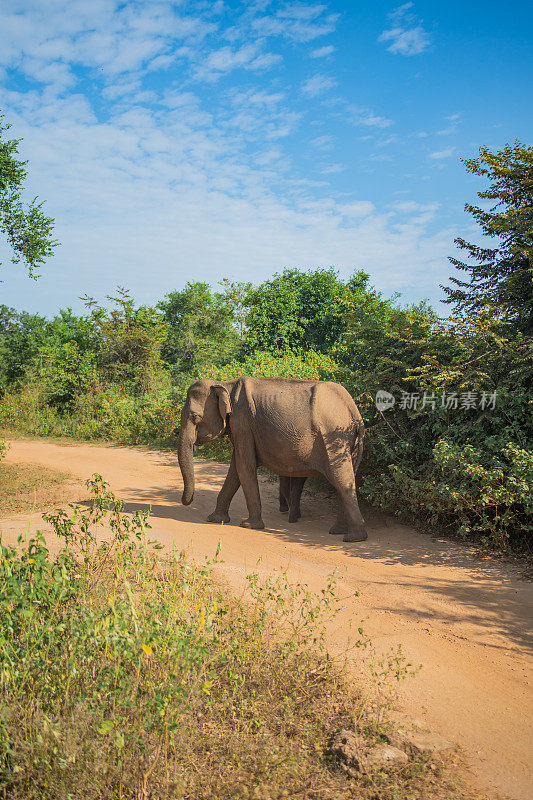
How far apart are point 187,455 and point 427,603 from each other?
4.33 meters

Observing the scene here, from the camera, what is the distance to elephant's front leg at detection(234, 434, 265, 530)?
902cm

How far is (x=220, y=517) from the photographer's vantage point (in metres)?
9.36

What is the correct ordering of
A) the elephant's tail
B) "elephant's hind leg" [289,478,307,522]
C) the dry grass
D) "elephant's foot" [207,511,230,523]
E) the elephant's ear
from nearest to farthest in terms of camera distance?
the elephant's tail → the elephant's ear → "elephant's foot" [207,511,230,523] → "elephant's hind leg" [289,478,307,522] → the dry grass

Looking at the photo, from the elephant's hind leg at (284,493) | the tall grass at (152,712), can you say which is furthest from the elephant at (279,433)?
the tall grass at (152,712)

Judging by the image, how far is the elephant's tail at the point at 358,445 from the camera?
876cm

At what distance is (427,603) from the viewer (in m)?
6.13

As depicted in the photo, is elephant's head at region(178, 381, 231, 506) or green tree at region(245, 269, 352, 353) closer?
elephant's head at region(178, 381, 231, 506)

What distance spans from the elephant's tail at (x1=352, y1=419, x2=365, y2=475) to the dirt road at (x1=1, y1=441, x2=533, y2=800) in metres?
1.11

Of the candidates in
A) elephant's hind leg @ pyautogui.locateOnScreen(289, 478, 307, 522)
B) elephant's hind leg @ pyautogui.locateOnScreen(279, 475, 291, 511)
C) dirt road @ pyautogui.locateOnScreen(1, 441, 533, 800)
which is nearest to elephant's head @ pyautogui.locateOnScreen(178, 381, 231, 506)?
dirt road @ pyautogui.locateOnScreen(1, 441, 533, 800)

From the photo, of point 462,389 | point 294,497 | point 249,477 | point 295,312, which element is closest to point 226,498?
point 249,477

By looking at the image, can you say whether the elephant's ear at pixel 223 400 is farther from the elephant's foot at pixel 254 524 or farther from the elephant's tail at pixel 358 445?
the elephant's tail at pixel 358 445

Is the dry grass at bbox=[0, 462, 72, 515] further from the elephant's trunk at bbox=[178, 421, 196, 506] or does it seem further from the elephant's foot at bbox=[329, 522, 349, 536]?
the elephant's foot at bbox=[329, 522, 349, 536]

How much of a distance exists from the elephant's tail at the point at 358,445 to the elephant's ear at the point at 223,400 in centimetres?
197

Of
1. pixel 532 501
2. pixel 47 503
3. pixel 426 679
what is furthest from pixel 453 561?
pixel 47 503
